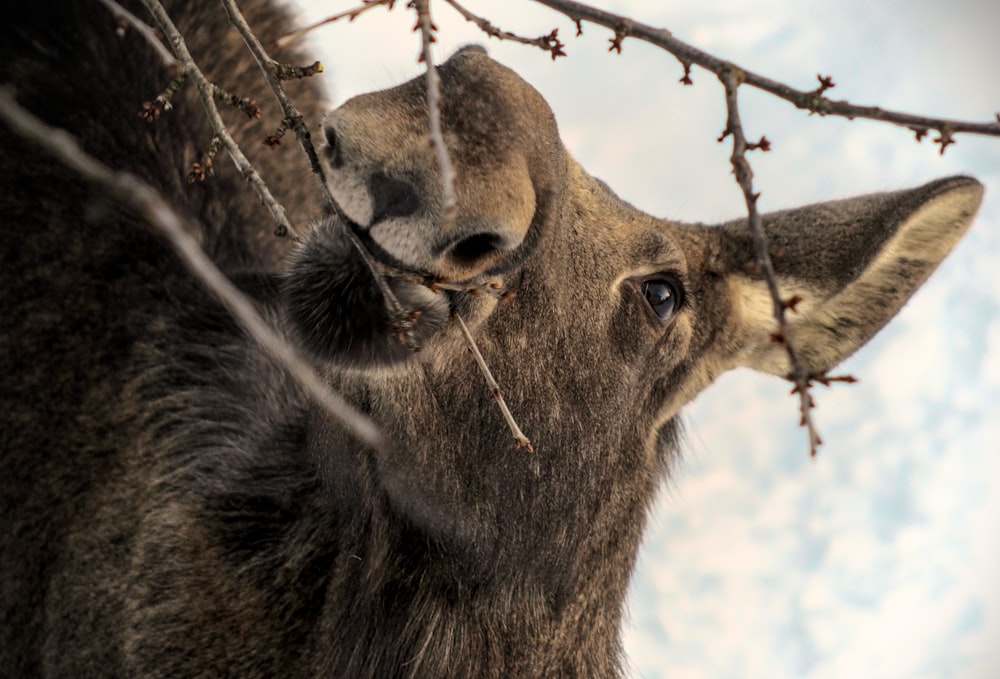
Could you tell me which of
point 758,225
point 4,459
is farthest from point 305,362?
point 4,459

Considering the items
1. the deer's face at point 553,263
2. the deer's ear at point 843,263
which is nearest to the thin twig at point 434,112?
the deer's face at point 553,263

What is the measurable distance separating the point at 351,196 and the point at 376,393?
92cm

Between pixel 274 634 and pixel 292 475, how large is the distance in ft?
2.12

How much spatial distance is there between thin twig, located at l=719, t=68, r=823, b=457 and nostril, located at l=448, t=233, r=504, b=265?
26.5 inches

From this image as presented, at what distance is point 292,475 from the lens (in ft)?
14.2

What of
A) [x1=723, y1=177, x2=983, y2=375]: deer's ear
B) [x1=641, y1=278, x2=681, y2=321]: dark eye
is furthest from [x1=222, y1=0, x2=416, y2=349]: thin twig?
[x1=723, y1=177, x2=983, y2=375]: deer's ear

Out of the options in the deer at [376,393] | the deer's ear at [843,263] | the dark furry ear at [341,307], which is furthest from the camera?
the deer's ear at [843,263]

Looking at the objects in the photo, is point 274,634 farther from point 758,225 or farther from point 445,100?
point 758,225

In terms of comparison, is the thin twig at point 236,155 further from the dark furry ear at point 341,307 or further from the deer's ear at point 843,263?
the deer's ear at point 843,263

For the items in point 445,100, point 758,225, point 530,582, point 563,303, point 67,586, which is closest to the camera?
point 758,225

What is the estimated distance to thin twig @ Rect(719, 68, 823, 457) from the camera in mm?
2363

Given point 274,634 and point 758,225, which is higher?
point 758,225

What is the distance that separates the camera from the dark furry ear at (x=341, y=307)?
3.09 m

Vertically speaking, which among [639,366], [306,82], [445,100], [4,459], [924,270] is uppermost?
[306,82]
